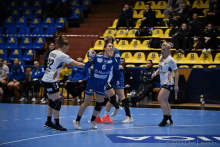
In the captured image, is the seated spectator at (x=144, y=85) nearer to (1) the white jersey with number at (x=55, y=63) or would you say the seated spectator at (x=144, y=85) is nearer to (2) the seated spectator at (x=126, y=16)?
(2) the seated spectator at (x=126, y=16)

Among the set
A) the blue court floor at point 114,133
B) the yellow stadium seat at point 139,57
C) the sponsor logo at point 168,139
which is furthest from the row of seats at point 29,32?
the sponsor logo at point 168,139

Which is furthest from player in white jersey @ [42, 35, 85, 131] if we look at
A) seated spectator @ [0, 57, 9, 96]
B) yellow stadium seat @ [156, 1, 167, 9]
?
yellow stadium seat @ [156, 1, 167, 9]

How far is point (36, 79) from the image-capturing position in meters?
14.2

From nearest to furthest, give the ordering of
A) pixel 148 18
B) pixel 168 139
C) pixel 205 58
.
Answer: pixel 168 139 → pixel 205 58 → pixel 148 18

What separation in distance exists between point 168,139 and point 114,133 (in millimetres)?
1109

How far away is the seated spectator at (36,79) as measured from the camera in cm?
1414

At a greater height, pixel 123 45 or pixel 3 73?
pixel 123 45

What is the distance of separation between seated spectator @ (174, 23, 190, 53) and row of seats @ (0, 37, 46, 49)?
22.1ft

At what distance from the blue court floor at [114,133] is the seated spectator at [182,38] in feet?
21.8

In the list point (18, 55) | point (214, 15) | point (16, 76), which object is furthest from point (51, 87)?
point (214, 15)

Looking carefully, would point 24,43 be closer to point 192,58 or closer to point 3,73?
point 3,73

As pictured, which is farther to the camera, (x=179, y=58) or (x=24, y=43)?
(x=24, y=43)

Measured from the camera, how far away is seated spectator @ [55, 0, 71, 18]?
62.4 feet

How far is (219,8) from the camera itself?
1605 centimetres
